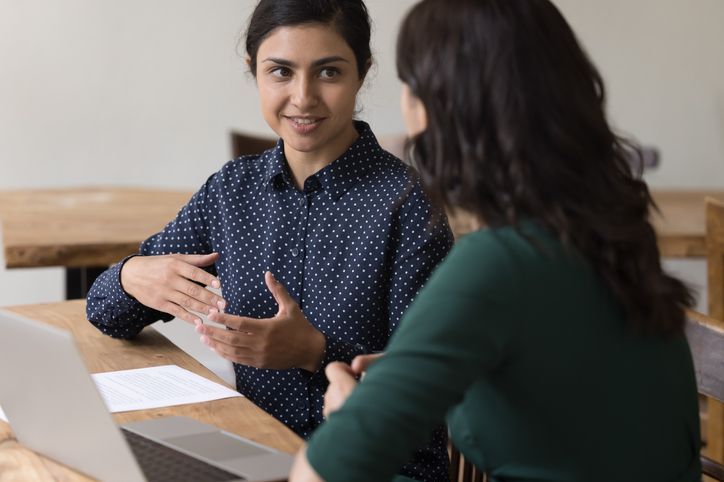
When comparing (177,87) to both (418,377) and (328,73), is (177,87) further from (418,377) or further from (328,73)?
(418,377)

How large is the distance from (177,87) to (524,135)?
2.95 m

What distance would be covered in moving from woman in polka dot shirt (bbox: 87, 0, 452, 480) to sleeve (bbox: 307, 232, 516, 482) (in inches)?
23.9

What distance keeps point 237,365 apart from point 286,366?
1.06ft

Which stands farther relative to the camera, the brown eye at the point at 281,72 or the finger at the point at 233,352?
the brown eye at the point at 281,72

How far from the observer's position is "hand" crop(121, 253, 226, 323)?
1560 mm

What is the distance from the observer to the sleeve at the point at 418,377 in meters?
0.89

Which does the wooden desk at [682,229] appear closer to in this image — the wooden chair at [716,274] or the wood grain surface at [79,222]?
the wooden chair at [716,274]

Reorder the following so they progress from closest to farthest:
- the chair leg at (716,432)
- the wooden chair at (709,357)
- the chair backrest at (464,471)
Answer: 1. the wooden chair at (709,357)
2. the chair backrest at (464,471)
3. the chair leg at (716,432)

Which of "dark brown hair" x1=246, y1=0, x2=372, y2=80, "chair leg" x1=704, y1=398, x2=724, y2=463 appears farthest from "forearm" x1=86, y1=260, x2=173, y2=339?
"chair leg" x1=704, y1=398, x2=724, y2=463

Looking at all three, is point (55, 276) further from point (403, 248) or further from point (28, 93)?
point (403, 248)

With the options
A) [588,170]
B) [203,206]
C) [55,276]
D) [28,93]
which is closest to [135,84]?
[28,93]

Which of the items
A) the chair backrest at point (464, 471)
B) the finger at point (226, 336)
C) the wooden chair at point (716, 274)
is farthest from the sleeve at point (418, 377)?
the wooden chair at point (716, 274)

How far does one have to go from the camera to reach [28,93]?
367 cm

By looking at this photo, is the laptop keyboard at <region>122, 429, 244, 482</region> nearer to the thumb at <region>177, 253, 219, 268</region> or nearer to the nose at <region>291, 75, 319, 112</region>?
the thumb at <region>177, 253, 219, 268</region>
